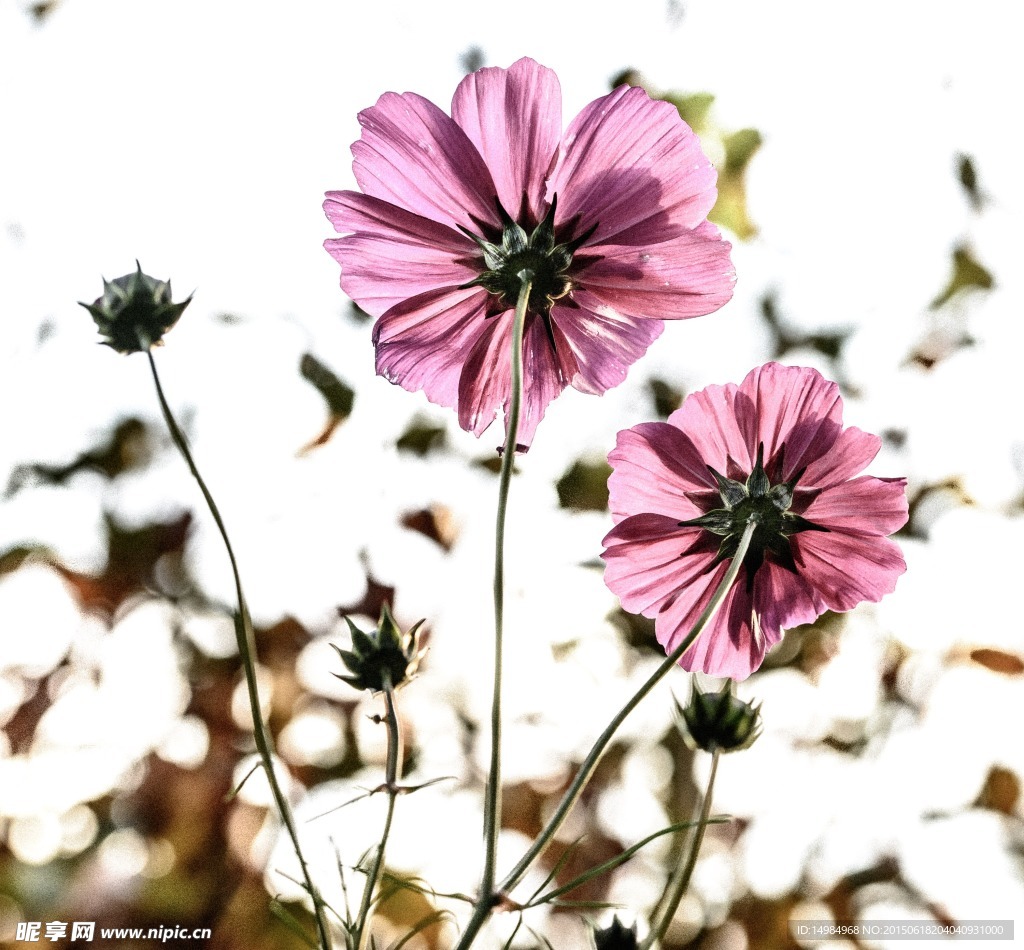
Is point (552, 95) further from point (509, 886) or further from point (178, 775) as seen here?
point (178, 775)

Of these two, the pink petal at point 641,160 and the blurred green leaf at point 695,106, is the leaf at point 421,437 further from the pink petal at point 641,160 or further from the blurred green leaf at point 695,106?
the pink petal at point 641,160

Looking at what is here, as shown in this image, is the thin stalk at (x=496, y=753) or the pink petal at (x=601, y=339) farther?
the pink petal at (x=601, y=339)

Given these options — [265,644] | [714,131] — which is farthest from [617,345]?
[265,644]

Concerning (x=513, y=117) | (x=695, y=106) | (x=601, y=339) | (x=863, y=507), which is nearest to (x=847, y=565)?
(x=863, y=507)

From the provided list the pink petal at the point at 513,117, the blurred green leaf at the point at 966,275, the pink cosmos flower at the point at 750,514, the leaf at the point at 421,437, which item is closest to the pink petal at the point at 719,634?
the pink cosmos flower at the point at 750,514

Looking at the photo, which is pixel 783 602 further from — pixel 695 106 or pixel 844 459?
pixel 695 106

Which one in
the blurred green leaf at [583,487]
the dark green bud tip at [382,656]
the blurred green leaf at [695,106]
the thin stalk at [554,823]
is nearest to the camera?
the thin stalk at [554,823]

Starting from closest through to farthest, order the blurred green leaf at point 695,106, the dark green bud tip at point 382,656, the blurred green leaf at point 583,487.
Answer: the dark green bud tip at point 382,656 → the blurred green leaf at point 695,106 → the blurred green leaf at point 583,487

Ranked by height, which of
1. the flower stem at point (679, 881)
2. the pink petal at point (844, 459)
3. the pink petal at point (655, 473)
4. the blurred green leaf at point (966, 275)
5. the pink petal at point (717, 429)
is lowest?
the flower stem at point (679, 881)

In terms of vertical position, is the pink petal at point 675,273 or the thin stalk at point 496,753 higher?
the pink petal at point 675,273
